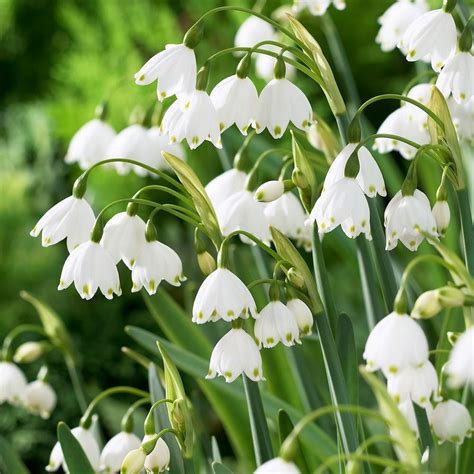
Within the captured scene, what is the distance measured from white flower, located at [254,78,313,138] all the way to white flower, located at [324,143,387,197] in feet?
0.19

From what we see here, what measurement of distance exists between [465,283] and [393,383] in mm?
116

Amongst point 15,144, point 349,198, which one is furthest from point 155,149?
point 15,144

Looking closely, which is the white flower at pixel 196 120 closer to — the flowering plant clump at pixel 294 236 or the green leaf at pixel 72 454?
the flowering plant clump at pixel 294 236

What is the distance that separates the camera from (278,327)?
0.85 metres

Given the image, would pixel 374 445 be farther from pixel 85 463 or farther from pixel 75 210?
pixel 75 210

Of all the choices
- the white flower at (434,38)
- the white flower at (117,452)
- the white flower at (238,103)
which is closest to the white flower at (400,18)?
the white flower at (434,38)

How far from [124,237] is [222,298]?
0.46ft

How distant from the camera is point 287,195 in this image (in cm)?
109

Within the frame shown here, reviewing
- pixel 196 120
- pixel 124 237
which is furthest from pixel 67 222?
pixel 196 120

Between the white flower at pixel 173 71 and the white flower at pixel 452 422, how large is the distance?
388mm

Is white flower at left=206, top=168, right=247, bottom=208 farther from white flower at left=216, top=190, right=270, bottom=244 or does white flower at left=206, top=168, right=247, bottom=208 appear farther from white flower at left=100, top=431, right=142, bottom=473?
white flower at left=100, top=431, right=142, bottom=473

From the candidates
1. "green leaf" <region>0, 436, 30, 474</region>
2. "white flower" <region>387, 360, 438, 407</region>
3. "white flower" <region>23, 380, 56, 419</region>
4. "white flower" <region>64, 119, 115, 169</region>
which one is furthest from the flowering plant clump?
"white flower" <region>64, 119, 115, 169</region>

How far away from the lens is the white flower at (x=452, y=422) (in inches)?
33.6

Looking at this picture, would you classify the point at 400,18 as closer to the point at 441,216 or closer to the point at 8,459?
the point at 441,216
